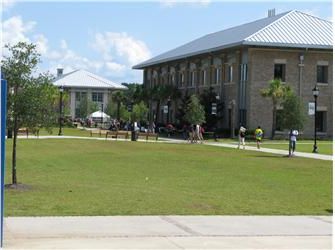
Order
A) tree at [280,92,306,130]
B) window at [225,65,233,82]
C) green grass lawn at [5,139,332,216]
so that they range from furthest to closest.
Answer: window at [225,65,233,82] < tree at [280,92,306,130] < green grass lawn at [5,139,332,216]

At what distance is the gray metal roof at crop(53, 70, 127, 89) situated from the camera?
450 ft

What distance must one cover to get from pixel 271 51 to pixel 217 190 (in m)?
42.9

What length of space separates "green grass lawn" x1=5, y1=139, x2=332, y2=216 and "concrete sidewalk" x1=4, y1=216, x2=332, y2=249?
961mm

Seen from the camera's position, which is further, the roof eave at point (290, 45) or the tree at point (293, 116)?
the roof eave at point (290, 45)

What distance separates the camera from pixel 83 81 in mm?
140125

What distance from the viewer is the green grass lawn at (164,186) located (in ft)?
42.9

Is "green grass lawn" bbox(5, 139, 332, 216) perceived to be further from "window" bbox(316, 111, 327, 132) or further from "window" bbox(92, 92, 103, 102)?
"window" bbox(92, 92, 103, 102)

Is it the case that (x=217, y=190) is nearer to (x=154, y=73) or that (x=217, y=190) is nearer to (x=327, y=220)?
(x=327, y=220)

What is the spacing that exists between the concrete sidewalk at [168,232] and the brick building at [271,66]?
45292mm

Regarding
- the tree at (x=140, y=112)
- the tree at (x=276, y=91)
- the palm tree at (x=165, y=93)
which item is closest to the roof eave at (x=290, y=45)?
the tree at (x=276, y=91)

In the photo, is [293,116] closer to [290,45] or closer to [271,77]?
[290,45]

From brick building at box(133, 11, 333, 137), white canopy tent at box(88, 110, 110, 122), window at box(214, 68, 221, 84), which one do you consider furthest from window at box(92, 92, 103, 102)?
brick building at box(133, 11, 333, 137)

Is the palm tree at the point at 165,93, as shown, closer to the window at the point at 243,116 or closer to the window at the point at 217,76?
the window at the point at 217,76

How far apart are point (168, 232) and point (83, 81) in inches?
5187
